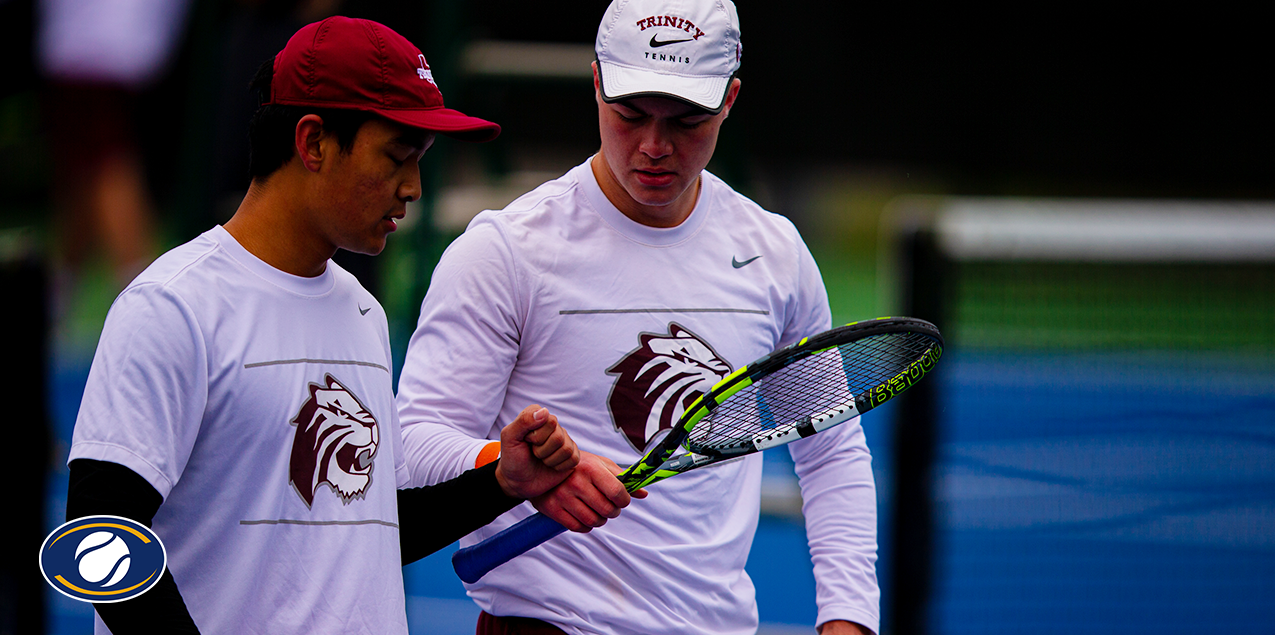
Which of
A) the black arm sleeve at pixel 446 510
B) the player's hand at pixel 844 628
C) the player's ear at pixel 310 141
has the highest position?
the player's ear at pixel 310 141

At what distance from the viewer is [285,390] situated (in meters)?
1.72

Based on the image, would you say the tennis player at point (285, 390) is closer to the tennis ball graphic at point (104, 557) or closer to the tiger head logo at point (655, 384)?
the tennis ball graphic at point (104, 557)

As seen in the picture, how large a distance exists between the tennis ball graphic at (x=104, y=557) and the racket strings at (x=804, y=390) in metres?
0.99

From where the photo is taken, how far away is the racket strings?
88.8 inches

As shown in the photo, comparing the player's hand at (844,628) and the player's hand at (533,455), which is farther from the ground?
the player's hand at (533,455)

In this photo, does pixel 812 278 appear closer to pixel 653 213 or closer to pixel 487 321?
pixel 653 213

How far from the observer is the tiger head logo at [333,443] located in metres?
1.74

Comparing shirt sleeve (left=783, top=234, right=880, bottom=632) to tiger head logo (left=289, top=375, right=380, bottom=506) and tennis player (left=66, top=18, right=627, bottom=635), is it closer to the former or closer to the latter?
tennis player (left=66, top=18, right=627, bottom=635)

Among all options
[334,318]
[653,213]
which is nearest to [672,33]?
[653,213]

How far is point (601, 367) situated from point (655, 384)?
102mm

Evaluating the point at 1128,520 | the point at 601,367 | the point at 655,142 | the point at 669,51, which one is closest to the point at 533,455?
the point at 601,367

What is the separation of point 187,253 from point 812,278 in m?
1.27

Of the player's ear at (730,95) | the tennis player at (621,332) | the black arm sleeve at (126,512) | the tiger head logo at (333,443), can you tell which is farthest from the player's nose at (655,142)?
the black arm sleeve at (126,512)

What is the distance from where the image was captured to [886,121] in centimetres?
1490
